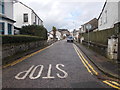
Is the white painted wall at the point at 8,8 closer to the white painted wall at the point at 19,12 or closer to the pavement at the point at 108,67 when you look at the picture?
the white painted wall at the point at 19,12

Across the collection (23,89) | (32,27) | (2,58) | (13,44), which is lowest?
(23,89)

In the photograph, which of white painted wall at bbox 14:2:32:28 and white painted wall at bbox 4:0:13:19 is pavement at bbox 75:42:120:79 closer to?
white painted wall at bbox 4:0:13:19

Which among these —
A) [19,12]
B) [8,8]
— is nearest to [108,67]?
[8,8]

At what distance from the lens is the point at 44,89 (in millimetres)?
3818

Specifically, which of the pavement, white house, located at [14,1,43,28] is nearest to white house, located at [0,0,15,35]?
white house, located at [14,1,43,28]

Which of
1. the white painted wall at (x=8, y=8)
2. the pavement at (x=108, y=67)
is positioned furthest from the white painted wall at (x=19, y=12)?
the pavement at (x=108, y=67)

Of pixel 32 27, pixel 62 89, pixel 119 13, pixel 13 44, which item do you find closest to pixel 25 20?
pixel 32 27

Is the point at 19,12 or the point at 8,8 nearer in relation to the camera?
the point at 8,8

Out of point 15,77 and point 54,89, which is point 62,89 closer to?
point 54,89

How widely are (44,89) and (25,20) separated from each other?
2453 centimetres

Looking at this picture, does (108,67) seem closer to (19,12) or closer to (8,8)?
(8,8)

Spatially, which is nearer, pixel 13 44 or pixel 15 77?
pixel 15 77

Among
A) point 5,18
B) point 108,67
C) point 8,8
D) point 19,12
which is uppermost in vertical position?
point 19,12

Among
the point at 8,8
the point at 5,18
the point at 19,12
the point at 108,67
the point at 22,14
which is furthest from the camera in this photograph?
the point at 19,12
